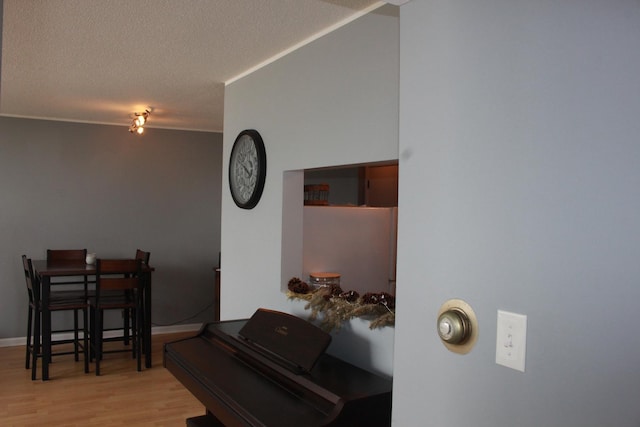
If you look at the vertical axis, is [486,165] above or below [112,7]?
below

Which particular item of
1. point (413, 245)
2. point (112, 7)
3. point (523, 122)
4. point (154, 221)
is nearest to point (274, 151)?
point (112, 7)

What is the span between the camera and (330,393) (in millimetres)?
1968

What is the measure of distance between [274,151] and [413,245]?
178cm

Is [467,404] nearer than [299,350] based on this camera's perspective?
Yes

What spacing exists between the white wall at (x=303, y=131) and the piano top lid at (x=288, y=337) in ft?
0.67

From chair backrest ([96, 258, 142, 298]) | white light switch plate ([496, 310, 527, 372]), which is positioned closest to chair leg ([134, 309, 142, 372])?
chair backrest ([96, 258, 142, 298])

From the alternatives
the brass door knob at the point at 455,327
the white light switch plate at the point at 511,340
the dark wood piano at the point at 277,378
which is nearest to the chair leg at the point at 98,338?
the dark wood piano at the point at 277,378

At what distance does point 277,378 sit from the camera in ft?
7.47

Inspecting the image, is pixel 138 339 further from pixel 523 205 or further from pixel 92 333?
pixel 523 205

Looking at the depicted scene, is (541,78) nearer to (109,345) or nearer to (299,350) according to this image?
(299,350)

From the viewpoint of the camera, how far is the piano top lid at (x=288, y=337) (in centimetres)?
221

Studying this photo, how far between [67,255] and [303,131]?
11.9ft

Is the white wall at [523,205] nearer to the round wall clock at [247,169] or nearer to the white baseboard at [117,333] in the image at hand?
the round wall clock at [247,169]

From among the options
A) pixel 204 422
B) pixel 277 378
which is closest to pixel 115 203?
pixel 204 422
